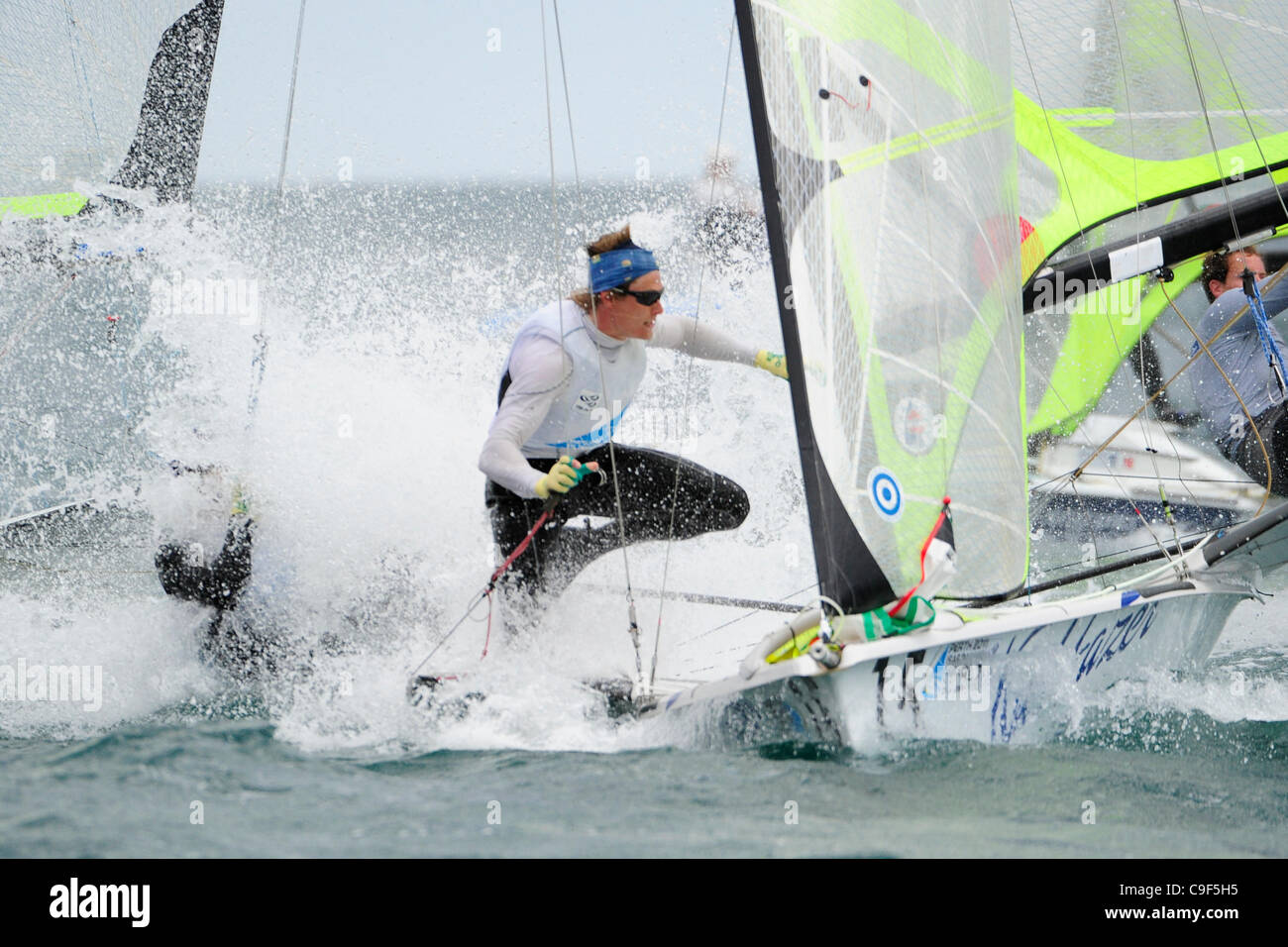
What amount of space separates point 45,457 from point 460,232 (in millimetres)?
20963

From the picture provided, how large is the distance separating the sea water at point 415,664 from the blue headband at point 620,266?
0.40 feet

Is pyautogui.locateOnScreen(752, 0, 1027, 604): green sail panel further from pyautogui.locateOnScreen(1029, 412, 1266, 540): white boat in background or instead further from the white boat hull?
pyautogui.locateOnScreen(1029, 412, 1266, 540): white boat in background

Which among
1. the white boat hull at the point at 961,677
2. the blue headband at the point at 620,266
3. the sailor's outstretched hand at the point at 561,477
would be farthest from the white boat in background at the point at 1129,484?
the sailor's outstretched hand at the point at 561,477

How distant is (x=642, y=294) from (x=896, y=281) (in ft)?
2.44

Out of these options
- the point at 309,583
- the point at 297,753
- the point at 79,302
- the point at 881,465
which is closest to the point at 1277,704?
the point at 881,465

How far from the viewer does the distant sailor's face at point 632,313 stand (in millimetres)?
3076

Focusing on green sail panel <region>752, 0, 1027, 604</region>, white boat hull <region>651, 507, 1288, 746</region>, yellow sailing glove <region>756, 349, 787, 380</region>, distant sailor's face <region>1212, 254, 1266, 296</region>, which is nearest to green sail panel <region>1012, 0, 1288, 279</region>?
distant sailor's face <region>1212, 254, 1266, 296</region>

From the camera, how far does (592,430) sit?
11.0 feet

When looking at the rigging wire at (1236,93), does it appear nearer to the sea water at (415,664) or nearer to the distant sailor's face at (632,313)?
the sea water at (415,664)

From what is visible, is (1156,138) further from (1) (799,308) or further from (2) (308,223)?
(2) (308,223)

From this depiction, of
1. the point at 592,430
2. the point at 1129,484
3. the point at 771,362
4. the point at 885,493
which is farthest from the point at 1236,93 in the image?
the point at 885,493

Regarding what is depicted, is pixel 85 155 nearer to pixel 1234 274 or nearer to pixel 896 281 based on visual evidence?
pixel 896 281

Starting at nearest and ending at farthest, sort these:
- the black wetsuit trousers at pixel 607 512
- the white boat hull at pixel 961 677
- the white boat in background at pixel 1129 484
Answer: the white boat hull at pixel 961 677 < the black wetsuit trousers at pixel 607 512 < the white boat in background at pixel 1129 484

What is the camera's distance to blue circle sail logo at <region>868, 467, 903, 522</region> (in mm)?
2469
